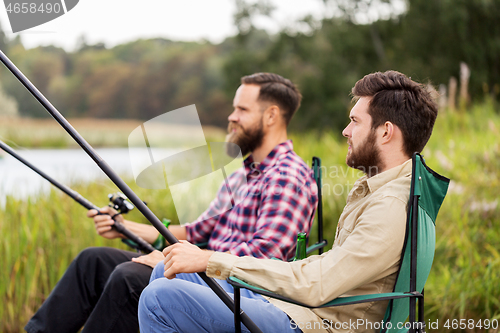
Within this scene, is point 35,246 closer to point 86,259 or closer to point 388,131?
point 86,259

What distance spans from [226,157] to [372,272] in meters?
Result: 0.84

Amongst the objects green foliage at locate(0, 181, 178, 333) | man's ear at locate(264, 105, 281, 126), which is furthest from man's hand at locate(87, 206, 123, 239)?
man's ear at locate(264, 105, 281, 126)

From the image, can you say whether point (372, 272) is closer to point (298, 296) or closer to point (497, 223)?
point (298, 296)

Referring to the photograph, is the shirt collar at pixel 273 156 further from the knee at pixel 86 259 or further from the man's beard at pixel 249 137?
the knee at pixel 86 259

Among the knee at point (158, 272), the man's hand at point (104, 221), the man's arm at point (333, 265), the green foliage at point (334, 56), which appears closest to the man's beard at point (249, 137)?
the man's hand at point (104, 221)

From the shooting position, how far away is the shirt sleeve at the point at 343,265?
4.18 feet

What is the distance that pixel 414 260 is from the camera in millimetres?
1318

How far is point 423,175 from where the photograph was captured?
1365 millimetres

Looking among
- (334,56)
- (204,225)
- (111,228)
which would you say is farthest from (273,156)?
(334,56)

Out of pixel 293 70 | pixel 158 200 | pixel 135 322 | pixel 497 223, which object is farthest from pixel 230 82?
pixel 135 322

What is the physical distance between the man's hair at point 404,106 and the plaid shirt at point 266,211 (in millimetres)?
596

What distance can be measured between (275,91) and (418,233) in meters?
1.30

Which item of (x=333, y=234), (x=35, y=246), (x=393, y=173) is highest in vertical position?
(x=393, y=173)

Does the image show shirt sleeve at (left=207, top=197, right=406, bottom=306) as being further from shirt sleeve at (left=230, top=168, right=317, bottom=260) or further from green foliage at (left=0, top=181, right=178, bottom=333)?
green foliage at (left=0, top=181, right=178, bottom=333)
